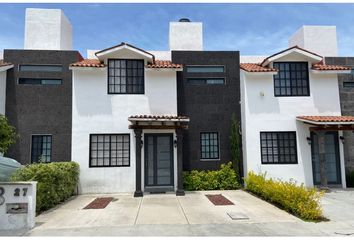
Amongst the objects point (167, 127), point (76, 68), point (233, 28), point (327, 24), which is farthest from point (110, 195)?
point (327, 24)

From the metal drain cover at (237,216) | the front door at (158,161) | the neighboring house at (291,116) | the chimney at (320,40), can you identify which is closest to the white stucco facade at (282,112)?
the neighboring house at (291,116)

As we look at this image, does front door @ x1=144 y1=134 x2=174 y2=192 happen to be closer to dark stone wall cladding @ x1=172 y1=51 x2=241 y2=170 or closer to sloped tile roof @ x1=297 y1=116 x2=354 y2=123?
dark stone wall cladding @ x1=172 y1=51 x2=241 y2=170

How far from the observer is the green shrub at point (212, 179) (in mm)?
14539

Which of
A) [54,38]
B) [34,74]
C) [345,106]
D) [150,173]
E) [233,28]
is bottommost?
[150,173]

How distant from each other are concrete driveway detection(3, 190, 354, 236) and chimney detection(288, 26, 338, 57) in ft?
32.9

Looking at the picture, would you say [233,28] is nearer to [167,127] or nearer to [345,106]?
[167,127]

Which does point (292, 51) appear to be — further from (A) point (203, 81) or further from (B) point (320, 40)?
(B) point (320, 40)

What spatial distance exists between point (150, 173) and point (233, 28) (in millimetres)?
7779

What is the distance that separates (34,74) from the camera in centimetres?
1530

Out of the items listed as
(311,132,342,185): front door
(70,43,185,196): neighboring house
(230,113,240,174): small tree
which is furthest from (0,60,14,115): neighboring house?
(311,132,342,185): front door

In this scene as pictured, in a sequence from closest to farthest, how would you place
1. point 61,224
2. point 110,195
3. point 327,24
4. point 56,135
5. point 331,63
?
point 61,224
point 110,195
point 56,135
point 331,63
point 327,24

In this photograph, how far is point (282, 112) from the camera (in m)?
14.8

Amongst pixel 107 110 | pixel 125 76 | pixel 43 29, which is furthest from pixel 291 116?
pixel 43 29

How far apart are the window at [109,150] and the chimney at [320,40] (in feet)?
41.7
